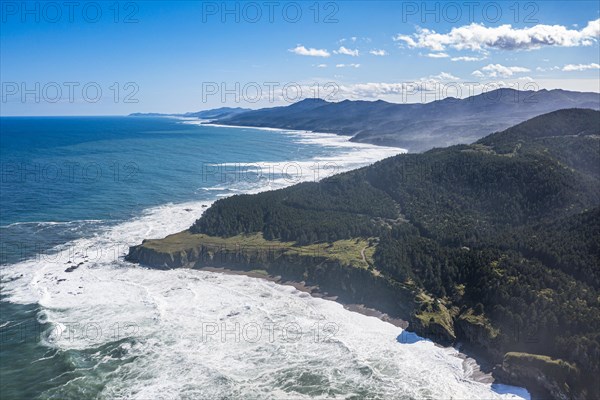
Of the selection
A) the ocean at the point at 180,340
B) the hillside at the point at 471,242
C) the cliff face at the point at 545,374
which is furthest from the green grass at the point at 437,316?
the cliff face at the point at 545,374

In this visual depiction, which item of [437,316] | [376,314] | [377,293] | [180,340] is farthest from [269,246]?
[437,316]

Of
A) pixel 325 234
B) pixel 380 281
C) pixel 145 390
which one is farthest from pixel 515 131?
pixel 145 390

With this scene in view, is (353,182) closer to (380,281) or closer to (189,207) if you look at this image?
(189,207)

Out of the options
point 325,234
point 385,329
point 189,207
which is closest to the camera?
point 385,329

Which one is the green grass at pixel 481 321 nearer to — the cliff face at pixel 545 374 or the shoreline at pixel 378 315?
the shoreline at pixel 378 315

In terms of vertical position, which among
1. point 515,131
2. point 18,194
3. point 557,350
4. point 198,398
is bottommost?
point 198,398
